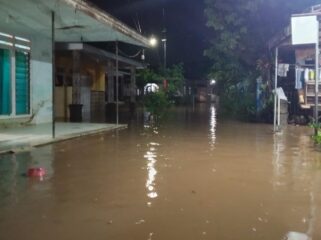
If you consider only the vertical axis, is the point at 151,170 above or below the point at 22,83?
below

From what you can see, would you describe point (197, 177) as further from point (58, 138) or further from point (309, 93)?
point (309, 93)

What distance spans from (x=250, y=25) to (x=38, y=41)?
1081 cm

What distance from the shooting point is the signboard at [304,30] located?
13344 mm

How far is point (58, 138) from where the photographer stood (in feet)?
43.4

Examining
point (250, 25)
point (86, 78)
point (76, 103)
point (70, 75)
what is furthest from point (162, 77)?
point (76, 103)

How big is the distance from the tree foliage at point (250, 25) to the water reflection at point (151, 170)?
12.1 metres

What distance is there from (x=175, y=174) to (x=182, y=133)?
8.01 meters

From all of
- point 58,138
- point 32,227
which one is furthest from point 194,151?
point 32,227

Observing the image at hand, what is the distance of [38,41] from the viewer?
18.1 m

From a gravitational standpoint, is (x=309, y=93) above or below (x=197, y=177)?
above

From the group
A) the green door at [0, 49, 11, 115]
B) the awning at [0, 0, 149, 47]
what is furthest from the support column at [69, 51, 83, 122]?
the green door at [0, 49, 11, 115]

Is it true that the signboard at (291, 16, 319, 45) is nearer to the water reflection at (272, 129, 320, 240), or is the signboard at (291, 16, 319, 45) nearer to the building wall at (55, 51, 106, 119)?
the water reflection at (272, 129, 320, 240)

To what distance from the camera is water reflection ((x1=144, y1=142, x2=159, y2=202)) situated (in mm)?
6859

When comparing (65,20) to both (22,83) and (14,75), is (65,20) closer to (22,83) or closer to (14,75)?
(14,75)
